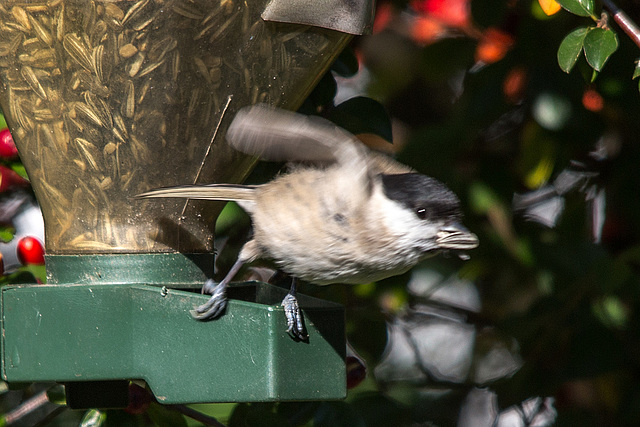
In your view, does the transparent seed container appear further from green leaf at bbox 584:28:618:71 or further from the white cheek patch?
green leaf at bbox 584:28:618:71

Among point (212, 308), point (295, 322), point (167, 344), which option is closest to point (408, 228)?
point (295, 322)

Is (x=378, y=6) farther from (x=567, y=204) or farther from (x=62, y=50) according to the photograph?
(x=62, y=50)

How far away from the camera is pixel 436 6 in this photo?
2488mm

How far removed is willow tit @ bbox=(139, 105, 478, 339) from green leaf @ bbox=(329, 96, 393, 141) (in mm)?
337

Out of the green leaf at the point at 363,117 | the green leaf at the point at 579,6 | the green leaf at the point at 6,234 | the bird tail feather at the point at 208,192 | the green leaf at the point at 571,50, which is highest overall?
the green leaf at the point at 579,6

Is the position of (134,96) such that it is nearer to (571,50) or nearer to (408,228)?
(408,228)

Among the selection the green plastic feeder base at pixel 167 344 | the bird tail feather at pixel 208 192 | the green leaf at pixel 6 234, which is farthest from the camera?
the green leaf at pixel 6 234

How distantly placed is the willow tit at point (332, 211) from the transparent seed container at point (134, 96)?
0.37 ft

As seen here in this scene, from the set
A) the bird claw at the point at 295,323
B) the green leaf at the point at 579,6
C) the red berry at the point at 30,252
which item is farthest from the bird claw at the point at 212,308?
the green leaf at the point at 579,6

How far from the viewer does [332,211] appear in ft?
4.89

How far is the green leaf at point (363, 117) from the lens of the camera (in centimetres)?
188

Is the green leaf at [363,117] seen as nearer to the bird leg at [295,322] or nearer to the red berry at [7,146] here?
the bird leg at [295,322]

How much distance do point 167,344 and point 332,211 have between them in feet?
1.29

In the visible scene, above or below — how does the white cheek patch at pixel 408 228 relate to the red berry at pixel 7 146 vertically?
below
